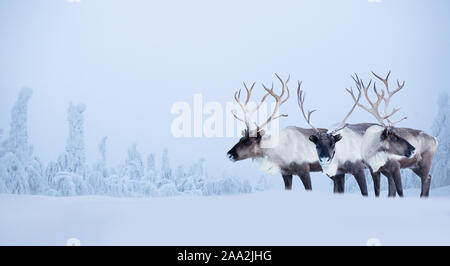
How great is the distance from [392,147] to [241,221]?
1573 millimetres

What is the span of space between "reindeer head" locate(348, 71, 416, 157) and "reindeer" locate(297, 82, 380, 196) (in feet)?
0.42

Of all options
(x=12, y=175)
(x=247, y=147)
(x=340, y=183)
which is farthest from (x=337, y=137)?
(x=12, y=175)

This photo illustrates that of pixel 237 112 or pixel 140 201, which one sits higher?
pixel 237 112

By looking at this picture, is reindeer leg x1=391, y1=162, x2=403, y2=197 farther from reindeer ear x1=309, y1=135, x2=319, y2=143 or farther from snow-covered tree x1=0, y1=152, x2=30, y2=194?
snow-covered tree x1=0, y1=152, x2=30, y2=194

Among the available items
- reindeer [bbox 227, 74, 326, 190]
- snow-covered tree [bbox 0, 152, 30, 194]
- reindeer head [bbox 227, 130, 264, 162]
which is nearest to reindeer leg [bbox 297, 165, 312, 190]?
reindeer [bbox 227, 74, 326, 190]

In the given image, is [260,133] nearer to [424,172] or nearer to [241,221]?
[241,221]

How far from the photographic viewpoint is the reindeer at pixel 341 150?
461 cm

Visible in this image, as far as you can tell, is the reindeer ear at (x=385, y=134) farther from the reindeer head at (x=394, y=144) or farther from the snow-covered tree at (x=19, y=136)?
the snow-covered tree at (x=19, y=136)

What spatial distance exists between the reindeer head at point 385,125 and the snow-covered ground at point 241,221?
1.39 ft

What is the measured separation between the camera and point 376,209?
4.34 metres
